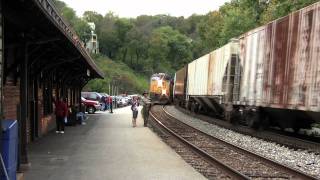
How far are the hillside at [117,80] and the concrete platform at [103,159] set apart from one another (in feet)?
198

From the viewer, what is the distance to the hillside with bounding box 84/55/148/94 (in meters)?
82.1

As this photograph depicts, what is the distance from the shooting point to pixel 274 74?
17953mm

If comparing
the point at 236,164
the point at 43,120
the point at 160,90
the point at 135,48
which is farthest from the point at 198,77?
the point at 135,48

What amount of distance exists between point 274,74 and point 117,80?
76603 mm

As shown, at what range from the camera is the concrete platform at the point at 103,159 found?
36.3 ft

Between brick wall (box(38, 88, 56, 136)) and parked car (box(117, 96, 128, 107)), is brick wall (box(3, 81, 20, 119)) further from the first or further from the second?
parked car (box(117, 96, 128, 107))

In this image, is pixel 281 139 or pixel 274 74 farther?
pixel 281 139

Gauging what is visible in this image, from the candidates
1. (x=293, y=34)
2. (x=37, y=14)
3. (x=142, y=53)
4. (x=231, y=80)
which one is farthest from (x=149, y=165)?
(x=142, y=53)

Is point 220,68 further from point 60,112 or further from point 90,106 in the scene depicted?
point 90,106

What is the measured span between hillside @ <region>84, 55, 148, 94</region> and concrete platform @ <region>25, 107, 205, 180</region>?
6021 centimetres

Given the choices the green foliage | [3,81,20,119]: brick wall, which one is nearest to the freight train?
[3,81,20,119]: brick wall

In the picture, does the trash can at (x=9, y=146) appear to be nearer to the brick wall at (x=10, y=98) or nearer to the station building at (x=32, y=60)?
the station building at (x=32, y=60)

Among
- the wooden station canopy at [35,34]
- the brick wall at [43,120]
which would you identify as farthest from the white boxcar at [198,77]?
the wooden station canopy at [35,34]

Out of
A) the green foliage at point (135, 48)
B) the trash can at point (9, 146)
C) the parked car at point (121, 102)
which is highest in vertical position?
the green foliage at point (135, 48)
